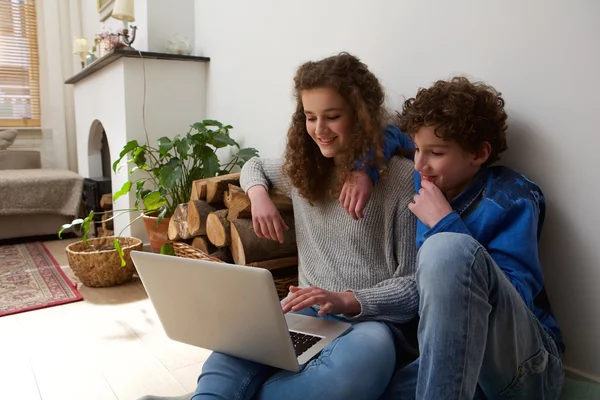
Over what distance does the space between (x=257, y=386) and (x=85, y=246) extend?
1707 mm

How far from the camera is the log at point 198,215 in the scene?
1.73 metres

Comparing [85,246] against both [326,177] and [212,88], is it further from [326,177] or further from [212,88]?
[326,177]

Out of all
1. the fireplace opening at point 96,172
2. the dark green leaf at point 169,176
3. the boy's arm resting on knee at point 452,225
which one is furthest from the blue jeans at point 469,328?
the fireplace opening at point 96,172

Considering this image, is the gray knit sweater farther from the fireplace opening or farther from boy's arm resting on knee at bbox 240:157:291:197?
the fireplace opening

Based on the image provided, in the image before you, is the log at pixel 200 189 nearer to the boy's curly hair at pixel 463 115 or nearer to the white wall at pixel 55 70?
the boy's curly hair at pixel 463 115

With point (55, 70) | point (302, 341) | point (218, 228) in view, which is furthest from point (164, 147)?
point (55, 70)

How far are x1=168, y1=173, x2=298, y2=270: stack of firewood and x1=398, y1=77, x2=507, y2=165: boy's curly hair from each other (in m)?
0.57

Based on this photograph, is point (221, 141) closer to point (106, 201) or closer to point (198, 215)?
point (198, 215)

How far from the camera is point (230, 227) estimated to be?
5.28 feet

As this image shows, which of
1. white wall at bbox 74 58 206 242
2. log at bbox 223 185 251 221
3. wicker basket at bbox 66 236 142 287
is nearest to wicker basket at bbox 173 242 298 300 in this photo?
log at bbox 223 185 251 221

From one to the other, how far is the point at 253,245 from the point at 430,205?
68 centimetres

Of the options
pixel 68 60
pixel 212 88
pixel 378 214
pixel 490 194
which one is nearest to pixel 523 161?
pixel 490 194

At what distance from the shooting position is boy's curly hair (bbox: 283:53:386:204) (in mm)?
1150

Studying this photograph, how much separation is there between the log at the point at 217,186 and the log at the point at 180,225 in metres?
0.14
